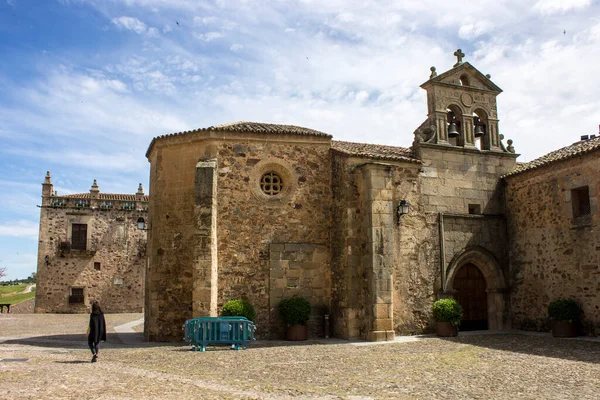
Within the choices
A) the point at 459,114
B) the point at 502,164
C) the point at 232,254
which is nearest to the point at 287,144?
the point at 232,254

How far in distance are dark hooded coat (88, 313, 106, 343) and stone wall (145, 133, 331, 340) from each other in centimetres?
350

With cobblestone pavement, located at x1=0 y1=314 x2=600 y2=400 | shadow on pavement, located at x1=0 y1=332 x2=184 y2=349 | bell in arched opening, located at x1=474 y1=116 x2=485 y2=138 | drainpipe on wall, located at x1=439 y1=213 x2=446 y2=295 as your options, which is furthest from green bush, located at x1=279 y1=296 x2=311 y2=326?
bell in arched opening, located at x1=474 y1=116 x2=485 y2=138

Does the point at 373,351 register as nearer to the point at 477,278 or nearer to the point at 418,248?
the point at 418,248

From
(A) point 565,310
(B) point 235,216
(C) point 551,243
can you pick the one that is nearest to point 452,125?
(C) point 551,243

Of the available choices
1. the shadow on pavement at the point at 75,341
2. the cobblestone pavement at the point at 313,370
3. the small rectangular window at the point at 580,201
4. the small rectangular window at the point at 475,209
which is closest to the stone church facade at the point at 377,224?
the small rectangular window at the point at 580,201

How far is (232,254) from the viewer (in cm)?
1426

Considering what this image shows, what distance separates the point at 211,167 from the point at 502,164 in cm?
942

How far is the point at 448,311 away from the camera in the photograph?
1438cm

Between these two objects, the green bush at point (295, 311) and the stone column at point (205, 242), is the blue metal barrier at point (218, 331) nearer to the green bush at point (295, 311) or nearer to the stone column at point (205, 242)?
the stone column at point (205, 242)

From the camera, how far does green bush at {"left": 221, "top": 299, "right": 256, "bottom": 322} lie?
43.5ft

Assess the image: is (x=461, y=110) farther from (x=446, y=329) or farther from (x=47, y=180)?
(x=47, y=180)

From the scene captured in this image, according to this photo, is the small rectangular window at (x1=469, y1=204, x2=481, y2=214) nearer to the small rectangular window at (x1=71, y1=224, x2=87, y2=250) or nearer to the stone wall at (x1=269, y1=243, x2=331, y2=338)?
the stone wall at (x1=269, y1=243, x2=331, y2=338)

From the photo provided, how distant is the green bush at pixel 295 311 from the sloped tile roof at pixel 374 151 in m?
4.25

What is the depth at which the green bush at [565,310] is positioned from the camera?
45.1 feet
